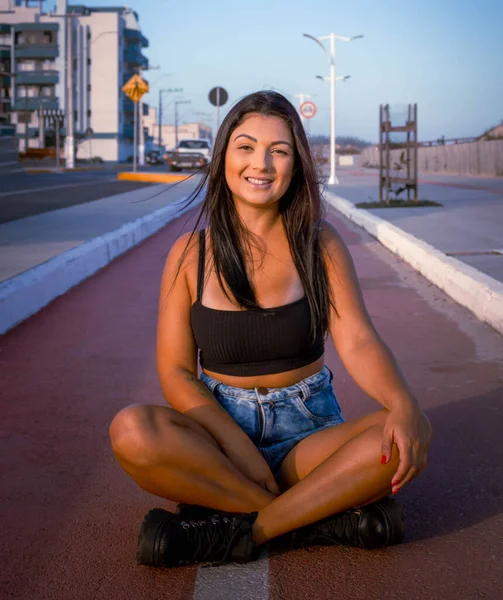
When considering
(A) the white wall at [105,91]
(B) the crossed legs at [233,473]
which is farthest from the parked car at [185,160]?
(A) the white wall at [105,91]

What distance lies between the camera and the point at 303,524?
2836 mm

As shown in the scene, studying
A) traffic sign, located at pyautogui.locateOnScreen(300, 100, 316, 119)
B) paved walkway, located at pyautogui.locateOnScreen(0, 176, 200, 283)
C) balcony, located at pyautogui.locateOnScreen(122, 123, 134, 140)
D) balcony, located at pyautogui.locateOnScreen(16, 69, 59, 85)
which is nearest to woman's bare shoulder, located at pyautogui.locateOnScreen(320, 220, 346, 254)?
paved walkway, located at pyautogui.locateOnScreen(0, 176, 200, 283)

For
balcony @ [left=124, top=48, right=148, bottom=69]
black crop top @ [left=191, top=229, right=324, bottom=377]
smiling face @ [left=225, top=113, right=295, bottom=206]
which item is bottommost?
black crop top @ [left=191, top=229, right=324, bottom=377]

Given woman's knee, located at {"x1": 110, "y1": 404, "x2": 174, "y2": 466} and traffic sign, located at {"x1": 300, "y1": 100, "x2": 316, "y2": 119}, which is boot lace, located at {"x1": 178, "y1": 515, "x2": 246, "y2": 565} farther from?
traffic sign, located at {"x1": 300, "y1": 100, "x2": 316, "y2": 119}

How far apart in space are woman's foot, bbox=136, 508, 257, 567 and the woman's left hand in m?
0.49

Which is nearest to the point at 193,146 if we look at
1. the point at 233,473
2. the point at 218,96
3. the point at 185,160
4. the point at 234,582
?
the point at 185,160

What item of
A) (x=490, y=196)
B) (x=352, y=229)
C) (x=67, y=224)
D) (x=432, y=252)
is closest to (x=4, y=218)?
(x=67, y=224)

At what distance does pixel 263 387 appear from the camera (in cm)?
317

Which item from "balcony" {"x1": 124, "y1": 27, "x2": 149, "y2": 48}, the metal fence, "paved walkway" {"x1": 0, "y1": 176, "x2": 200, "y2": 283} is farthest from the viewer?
"balcony" {"x1": 124, "y1": 27, "x2": 149, "y2": 48}

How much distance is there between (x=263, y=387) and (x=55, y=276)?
18.4 feet

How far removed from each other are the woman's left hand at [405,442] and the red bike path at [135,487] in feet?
1.01

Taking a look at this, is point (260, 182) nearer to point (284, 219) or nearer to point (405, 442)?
point (284, 219)

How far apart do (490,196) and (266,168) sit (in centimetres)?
1972

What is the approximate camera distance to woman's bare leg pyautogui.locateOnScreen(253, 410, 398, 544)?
109 inches
